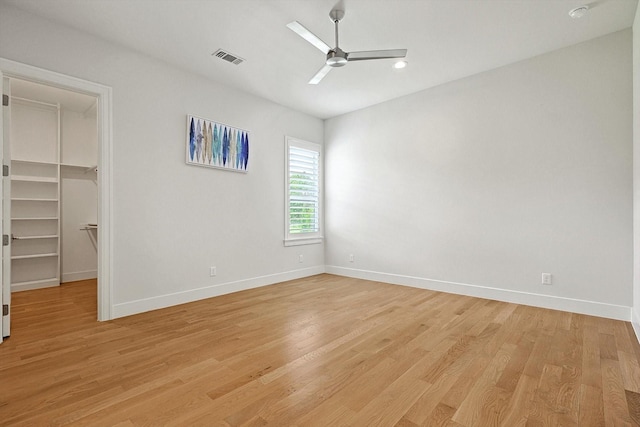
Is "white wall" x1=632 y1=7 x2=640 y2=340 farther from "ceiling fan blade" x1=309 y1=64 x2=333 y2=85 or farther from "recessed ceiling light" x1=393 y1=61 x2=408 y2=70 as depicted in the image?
"ceiling fan blade" x1=309 y1=64 x2=333 y2=85

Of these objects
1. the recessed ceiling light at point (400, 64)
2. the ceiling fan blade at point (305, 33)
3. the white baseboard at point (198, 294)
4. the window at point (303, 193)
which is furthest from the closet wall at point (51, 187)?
→ the recessed ceiling light at point (400, 64)

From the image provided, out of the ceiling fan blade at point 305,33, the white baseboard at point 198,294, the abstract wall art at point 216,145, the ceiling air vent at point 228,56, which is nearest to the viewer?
the ceiling fan blade at point 305,33

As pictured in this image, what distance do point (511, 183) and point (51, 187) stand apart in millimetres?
6829

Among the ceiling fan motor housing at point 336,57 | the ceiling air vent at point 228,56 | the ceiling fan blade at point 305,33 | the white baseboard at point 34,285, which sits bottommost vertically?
the white baseboard at point 34,285

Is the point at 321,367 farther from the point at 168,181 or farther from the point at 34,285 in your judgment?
the point at 34,285

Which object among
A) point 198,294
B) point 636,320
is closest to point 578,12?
point 636,320

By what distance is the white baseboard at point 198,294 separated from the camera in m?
3.24

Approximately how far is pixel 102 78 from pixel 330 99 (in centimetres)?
293

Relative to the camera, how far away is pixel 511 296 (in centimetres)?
368

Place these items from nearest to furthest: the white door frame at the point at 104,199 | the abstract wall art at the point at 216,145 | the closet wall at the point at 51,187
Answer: the white door frame at the point at 104,199
the abstract wall art at the point at 216,145
the closet wall at the point at 51,187

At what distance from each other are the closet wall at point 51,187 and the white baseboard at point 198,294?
2589 millimetres

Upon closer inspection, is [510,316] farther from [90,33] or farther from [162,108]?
[90,33]

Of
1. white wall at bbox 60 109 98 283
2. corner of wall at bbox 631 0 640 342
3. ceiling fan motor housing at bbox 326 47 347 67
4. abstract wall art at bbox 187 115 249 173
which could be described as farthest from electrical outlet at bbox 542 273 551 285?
white wall at bbox 60 109 98 283

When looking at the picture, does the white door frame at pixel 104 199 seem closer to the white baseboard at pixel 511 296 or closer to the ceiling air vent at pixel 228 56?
the ceiling air vent at pixel 228 56
